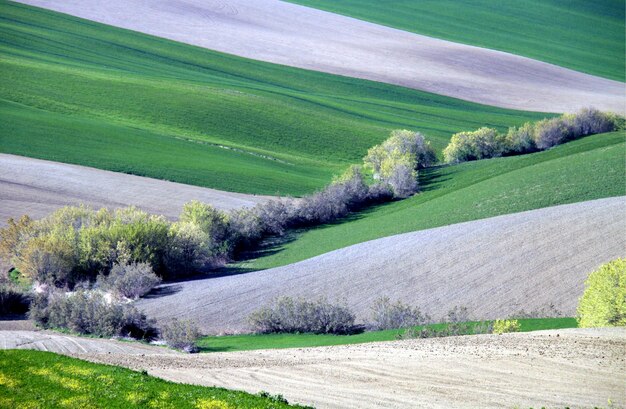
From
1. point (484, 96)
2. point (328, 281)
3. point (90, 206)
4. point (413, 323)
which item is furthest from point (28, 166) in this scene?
point (484, 96)

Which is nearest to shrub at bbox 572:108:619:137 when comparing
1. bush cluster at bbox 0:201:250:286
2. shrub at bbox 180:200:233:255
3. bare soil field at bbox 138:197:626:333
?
bare soil field at bbox 138:197:626:333

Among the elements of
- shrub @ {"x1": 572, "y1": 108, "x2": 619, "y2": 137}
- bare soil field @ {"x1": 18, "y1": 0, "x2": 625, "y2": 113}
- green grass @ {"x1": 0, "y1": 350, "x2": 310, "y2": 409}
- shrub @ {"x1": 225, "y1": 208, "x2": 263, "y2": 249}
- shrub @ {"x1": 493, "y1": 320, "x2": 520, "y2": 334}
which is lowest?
green grass @ {"x1": 0, "y1": 350, "x2": 310, "y2": 409}

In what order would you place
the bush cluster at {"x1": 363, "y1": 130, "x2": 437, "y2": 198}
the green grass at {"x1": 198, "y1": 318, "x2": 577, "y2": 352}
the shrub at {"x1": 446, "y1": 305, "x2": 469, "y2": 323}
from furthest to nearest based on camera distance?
the bush cluster at {"x1": 363, "y1": 130, "x2": 437, "y2": 198} < the shrub at {"x1": 446, "y1": 305, "x2": 469, "y2": 323} < the green grass at {"x1": 198, "y1": 318, "x2": 577, "y2": 352}

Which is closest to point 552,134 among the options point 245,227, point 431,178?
point 431,178

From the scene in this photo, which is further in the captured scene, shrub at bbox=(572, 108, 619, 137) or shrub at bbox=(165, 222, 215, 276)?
shrub at bbox=(572, 108, 619, 137)

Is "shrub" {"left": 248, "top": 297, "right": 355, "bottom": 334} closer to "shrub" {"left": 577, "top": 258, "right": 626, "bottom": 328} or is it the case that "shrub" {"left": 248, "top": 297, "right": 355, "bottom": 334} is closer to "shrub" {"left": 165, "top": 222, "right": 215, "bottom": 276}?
"shrub" {"left": 577, "top": 258, "right": 626, "bottom": 328}

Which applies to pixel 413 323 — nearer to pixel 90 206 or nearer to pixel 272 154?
pixel 90 206
